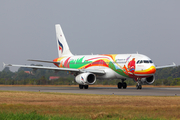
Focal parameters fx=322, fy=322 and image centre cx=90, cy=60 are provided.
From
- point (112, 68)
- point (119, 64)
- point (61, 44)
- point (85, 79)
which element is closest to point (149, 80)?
point (119, 64)

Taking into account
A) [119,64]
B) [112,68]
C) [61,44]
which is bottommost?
[112,68]

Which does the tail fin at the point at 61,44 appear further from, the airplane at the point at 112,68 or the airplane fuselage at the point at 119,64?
the airplane fuselage at the point at 119,64

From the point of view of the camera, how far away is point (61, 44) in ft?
174

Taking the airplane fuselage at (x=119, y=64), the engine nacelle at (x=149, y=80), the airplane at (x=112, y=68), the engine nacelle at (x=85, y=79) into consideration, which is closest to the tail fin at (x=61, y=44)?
the airplane at (x=112, y=68)

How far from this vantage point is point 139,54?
38844 millimetres

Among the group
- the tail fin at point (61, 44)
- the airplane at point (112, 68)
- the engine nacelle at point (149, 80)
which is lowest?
the engine nacelle at point (149, 80)

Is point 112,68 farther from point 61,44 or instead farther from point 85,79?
point 61,44

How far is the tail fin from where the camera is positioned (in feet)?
170

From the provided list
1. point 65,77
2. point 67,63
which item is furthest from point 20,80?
point 67,63

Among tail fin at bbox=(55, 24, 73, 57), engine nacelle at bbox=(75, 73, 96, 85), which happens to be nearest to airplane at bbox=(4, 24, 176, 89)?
engine nacelle at bbox=(75, 73, 96, 85)

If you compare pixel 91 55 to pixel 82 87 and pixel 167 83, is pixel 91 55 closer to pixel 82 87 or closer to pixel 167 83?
pixel 82 87

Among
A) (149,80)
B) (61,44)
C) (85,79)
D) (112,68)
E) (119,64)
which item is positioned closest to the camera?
(85,79)

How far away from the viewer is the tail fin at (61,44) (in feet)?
170

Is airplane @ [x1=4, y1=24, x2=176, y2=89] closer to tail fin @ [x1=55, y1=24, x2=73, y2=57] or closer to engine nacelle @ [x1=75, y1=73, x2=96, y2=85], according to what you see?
engine nacelle @ [x1=75, y1=73, x2=96, y2=85]
